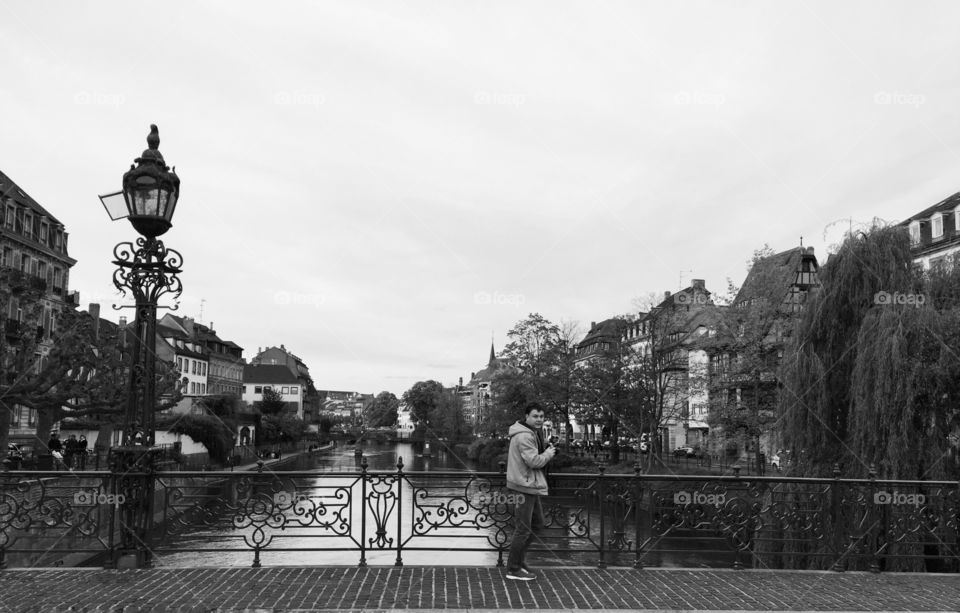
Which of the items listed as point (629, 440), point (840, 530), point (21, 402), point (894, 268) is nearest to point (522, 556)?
point (840, 530)

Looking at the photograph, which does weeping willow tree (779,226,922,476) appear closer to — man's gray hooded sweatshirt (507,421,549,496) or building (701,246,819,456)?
man's gray hooded sweatshirt (507,421,549,496)

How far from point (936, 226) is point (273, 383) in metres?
104

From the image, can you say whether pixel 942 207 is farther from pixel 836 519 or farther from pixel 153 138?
pixel 153 138

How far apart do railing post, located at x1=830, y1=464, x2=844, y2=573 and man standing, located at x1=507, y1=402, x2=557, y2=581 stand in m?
4.12

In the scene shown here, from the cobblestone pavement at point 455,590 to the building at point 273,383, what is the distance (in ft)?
373

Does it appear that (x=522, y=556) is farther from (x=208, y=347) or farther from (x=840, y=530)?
(x=208, y=347)

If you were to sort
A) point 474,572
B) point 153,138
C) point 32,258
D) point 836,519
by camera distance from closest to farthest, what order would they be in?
point 474,572, point 153,138, point 836,519, point 32,258

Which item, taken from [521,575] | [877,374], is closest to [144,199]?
[521,575]

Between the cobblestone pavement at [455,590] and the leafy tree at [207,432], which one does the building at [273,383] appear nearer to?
the leafy tree at [207,432]

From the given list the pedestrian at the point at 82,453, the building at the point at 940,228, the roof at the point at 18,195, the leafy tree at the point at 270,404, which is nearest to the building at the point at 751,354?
the building at the point at 940,228

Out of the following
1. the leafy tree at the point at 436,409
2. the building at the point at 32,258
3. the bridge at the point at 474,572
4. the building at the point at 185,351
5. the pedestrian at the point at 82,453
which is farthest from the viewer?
the leafy tree at the point at 436,409

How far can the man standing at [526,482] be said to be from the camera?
830 cm

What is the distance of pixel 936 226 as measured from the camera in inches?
1802

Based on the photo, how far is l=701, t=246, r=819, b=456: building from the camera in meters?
32.5
